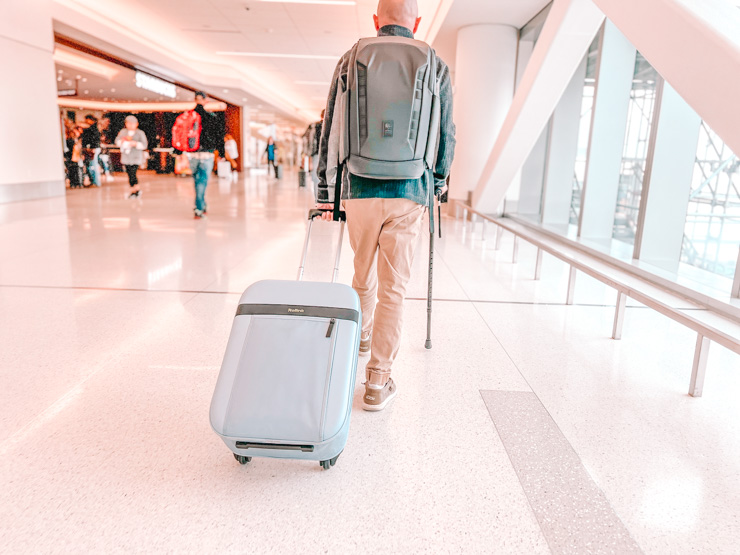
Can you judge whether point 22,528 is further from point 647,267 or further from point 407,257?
point 647,267

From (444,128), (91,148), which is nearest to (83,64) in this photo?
A: (91,148)

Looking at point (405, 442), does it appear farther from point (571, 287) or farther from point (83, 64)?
point (83, 64)

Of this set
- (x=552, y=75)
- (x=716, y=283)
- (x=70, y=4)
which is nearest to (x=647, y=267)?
(x=716, y=283)

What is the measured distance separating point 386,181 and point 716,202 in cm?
624

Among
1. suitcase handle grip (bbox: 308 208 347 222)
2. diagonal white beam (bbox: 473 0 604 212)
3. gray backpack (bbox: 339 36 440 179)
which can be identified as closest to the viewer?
gray backpack (bbox: 339 36 440 179)

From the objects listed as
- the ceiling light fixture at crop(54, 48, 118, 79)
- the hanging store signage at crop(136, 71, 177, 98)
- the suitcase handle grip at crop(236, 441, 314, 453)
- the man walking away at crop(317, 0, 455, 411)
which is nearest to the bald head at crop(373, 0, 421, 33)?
the man walking away at crop(317, 0, 455, 411)

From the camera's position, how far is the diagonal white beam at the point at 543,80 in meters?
5.21

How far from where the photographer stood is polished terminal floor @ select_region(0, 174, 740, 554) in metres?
1.66

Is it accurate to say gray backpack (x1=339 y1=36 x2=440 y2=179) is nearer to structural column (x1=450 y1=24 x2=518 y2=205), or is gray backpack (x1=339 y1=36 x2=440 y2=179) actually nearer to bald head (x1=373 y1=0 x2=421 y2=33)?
bald head (x1=373 y1=0 x2=421 y2=33)

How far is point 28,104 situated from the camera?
1123cm

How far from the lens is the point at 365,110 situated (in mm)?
2252

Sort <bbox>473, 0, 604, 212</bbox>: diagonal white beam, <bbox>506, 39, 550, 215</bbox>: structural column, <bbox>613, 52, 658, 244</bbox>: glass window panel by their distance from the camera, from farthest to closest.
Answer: <bbox>506, 39, 550, 215</bbox>: structural column
<bbox>613, 52, 658, 244</bbox>: glass window panel
<bbox>473, 0, 604, 212</bbox>: diagonal white beam

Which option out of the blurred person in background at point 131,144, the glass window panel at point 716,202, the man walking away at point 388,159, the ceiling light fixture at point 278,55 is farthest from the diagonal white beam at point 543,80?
the ceiling light fixture at point 278,55

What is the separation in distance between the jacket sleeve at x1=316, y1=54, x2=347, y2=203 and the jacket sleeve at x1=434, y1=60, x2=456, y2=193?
0.44 meters
